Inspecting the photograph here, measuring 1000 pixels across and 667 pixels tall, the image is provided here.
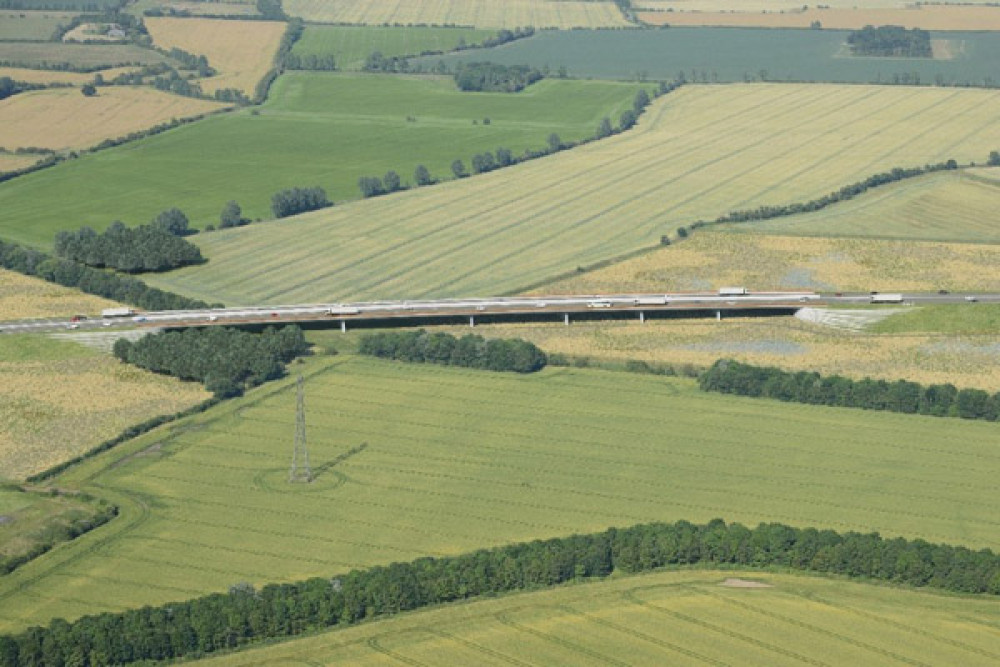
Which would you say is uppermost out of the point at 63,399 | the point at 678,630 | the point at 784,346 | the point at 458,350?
the point at 458,350

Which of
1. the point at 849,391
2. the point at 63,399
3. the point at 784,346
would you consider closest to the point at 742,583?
the point at 849,391

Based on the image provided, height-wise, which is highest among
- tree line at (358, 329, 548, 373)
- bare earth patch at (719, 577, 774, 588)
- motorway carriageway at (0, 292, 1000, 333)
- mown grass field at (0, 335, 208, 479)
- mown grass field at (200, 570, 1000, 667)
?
motorway carriageway at (0, 292, 1000, 333)

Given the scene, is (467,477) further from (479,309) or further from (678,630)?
(479,309)

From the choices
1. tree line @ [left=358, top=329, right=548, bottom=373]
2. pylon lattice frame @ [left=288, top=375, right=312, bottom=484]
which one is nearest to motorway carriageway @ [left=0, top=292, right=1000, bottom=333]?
tree line @ [left=358, top=329, right=548, bottom=373]

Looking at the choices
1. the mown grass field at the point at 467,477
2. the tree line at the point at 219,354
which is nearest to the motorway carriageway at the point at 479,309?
the tree line at the point at 219,354

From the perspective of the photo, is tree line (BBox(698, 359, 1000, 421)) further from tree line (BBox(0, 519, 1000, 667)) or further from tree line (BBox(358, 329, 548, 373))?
tree line (BBox(0, 519, 1000, 667))

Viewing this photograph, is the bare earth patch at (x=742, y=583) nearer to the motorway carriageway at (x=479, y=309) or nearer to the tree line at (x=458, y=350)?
the tree line at (x=458, y=350)
